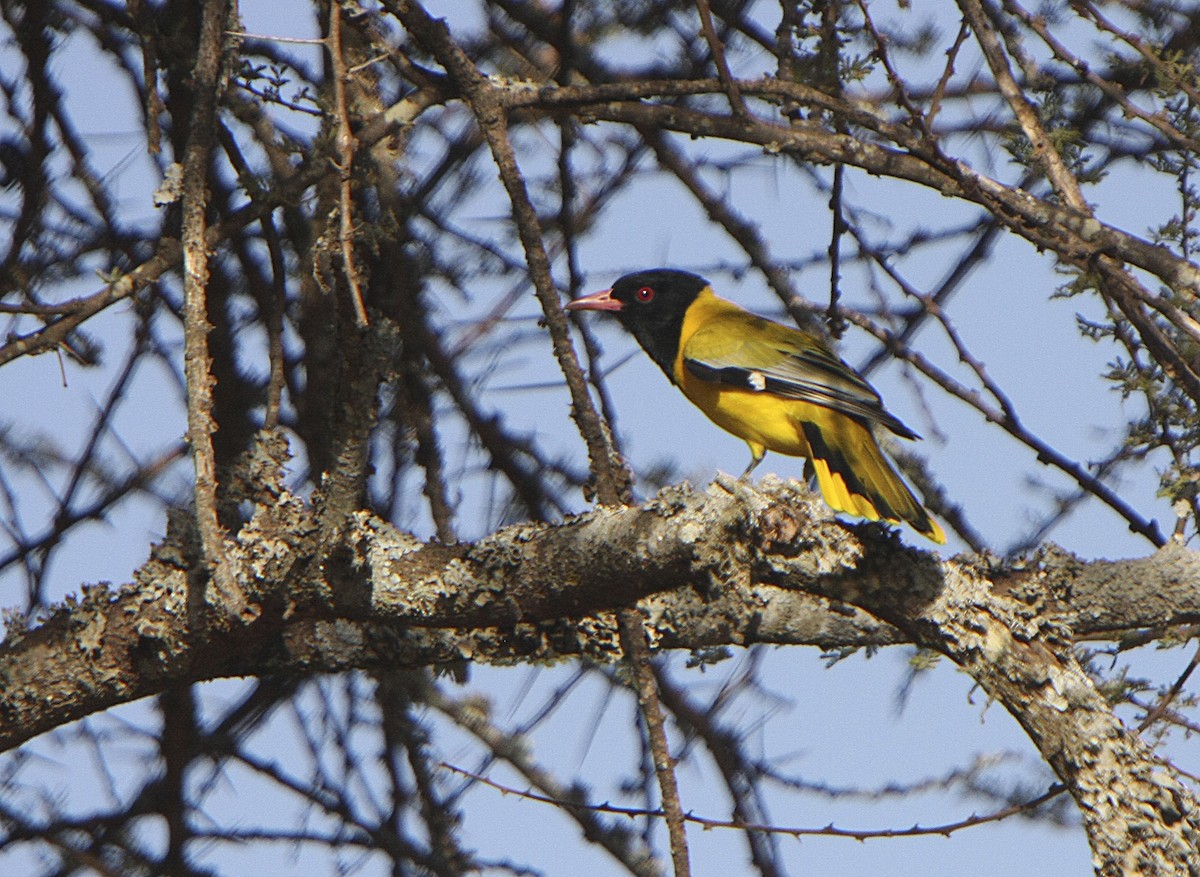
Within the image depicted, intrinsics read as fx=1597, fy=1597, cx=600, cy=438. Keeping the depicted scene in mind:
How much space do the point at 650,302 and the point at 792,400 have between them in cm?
134

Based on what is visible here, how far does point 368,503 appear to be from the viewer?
4.34 metres

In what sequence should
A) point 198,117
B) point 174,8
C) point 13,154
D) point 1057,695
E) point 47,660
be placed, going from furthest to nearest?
point 13,154 < point 174,8 < point 47,660 < point 198,117 < point 1057,695

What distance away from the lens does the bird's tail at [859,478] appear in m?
3.97

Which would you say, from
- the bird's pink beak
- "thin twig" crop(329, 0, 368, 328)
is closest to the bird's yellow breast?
the bird's pink beak

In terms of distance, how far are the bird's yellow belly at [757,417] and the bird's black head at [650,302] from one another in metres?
0.80

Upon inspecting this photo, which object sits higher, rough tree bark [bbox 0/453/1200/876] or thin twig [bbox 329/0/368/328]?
thin twig [bbox 329/0/368/328]

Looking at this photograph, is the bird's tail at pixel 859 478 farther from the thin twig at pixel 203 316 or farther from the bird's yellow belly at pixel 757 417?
the thin twig at pixel 203 316

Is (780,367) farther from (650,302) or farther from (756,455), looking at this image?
(650,302)

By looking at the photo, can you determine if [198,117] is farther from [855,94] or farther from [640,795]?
[855,94]

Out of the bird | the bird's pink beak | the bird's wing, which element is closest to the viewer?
the bird

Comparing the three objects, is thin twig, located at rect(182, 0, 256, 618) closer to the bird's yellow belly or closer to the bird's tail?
the bird's tail

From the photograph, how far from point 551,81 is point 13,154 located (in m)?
1.53

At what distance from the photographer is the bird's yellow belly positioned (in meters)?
4.65

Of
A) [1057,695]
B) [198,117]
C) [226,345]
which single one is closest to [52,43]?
[226,345]
